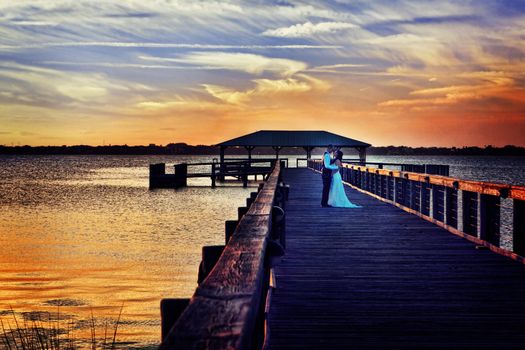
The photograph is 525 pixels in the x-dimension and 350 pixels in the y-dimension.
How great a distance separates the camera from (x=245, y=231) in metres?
4.30

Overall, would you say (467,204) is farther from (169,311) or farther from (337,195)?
(169,311)

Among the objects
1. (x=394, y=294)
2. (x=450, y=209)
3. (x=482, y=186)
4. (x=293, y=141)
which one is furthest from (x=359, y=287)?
(x=293, y=141)

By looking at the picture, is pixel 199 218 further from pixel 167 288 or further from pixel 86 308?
pixel 86 308

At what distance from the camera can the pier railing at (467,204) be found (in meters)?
8.30

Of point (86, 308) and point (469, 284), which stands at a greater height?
point (469, 284)

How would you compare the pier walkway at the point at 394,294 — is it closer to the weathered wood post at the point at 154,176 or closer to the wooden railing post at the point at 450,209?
the wooden railing post at the point at 450,209

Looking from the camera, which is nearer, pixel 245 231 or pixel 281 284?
pixel 245 231

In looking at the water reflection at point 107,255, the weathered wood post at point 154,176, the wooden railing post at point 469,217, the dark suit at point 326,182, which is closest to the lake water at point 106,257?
the water reflection at point 107,255

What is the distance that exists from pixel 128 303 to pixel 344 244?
673 cm

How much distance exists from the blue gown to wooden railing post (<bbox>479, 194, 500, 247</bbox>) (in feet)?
A: 24.7

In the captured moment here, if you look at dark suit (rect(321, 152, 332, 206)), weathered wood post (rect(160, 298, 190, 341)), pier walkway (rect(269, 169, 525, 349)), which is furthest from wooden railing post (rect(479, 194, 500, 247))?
dark suit (rect(321, 152, 332, 206))

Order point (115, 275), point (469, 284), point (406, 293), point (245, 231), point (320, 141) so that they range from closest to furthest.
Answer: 1. point (245, 231)
2. point (406, 293)
3. point (469, 284)
4. point (115, 275)
5. point (320, 141)

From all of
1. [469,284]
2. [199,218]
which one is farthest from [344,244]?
[199,218]

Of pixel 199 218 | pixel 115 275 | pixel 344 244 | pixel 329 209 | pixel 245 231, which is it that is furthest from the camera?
pixel 199 218
